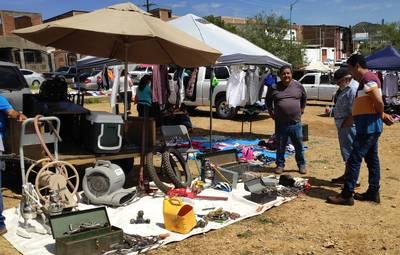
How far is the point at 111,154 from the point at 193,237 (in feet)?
6.99

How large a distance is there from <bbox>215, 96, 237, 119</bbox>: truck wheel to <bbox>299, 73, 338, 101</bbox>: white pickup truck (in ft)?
25.2

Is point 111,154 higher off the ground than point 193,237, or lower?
higher

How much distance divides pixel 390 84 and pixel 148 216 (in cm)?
1548

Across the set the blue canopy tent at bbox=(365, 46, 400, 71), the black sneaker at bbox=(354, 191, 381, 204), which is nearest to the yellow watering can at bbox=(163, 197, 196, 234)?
the black sneaker at bbox=(354, 191, 381, 204)

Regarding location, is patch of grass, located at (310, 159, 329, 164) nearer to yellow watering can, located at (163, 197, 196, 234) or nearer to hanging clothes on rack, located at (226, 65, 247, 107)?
A: yellow watering can, located at (163, 197, 196, 234)

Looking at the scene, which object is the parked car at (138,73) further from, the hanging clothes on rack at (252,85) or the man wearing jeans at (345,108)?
the man wearing jeans at (345,108)

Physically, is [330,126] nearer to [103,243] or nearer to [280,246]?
[280,246]

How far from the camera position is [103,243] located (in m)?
4.56

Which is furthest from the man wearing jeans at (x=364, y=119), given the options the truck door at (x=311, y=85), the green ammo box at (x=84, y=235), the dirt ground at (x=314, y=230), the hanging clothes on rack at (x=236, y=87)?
the truck door at (x=311, y=85)

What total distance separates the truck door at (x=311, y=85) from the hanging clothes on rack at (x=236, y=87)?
10.4 m

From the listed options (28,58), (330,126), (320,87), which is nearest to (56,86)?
(330,126)

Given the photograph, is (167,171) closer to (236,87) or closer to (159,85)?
(159,85)

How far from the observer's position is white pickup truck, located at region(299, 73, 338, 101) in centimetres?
2302

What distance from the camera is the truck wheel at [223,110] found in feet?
55.1
